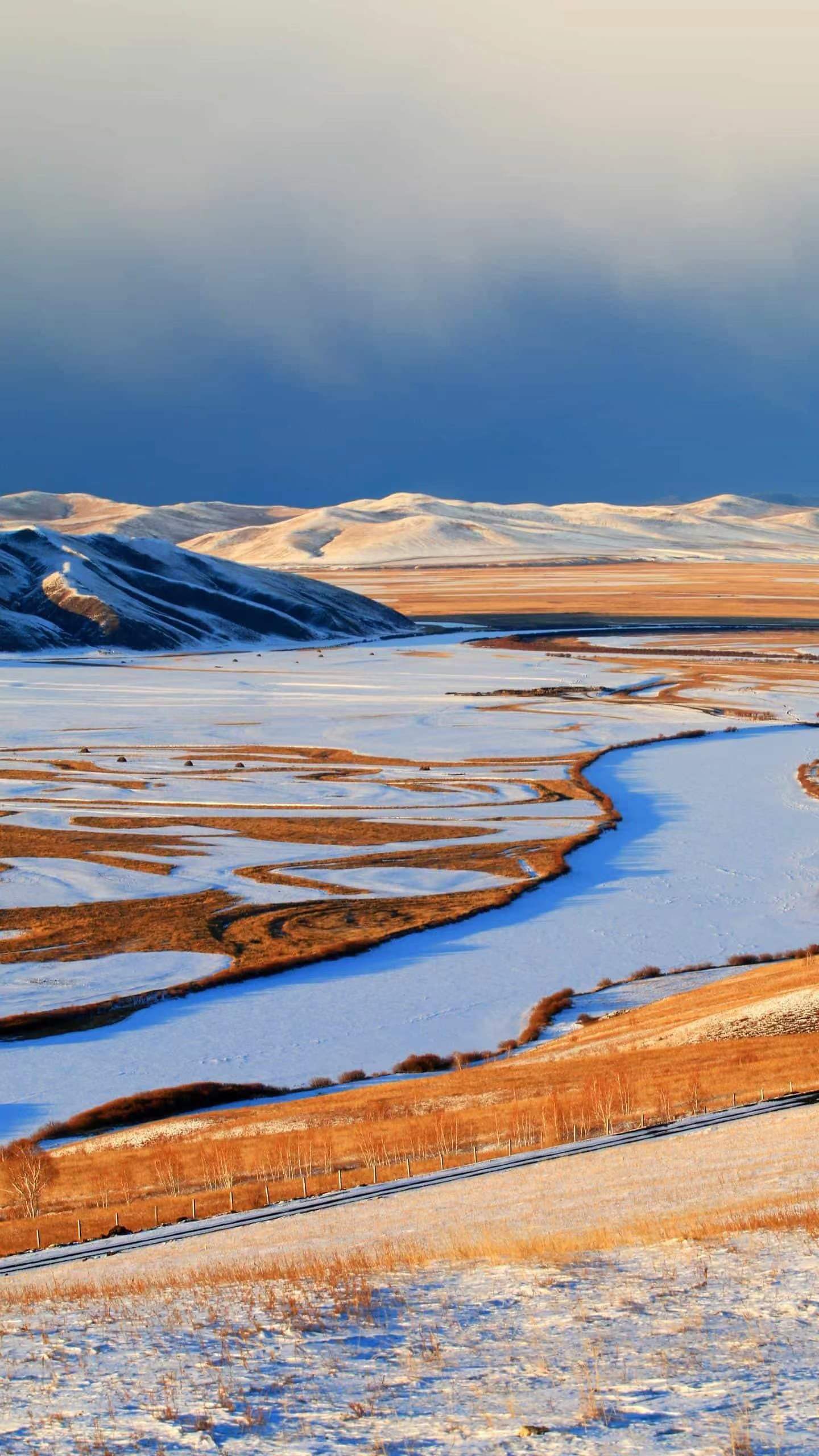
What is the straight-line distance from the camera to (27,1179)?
69.6 ft

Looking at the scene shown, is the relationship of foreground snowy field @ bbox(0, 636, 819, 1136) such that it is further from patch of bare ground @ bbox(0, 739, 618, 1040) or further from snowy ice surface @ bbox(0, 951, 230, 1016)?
patch of bare ground @ bbox(0, 739, 618, 1040)

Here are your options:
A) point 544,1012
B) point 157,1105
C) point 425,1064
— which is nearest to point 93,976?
point 157,1105

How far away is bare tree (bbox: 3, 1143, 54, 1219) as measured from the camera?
68.5ft

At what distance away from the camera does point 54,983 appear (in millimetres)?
33875

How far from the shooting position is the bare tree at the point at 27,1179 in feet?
68.5

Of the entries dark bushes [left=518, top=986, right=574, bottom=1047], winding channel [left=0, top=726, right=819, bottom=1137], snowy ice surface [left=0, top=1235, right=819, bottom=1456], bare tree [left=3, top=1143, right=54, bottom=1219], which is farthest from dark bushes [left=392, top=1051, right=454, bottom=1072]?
snowy ice surface [left=0, top=1235, right=819, bottom=1456]

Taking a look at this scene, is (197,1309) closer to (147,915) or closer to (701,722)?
(147,915)

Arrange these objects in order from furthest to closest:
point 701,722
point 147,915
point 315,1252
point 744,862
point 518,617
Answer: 1. point 518,617
2. point 701,722
3. point 744,862
4. point 147,915
5. point 315,1252

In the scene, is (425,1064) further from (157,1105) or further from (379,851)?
(379,851)

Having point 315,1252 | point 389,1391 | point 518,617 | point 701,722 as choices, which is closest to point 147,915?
point 315,1252

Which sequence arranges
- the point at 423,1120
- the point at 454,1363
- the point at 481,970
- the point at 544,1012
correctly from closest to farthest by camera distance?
the point at 454,1363 → the point at 423,1120 → the point at 544,1012 → the point at 481,970

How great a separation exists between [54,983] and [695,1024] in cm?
1572

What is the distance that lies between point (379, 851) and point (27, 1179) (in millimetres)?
26942

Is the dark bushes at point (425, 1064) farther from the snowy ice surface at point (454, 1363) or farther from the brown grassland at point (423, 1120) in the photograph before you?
the snowy ice surface at point (454, 1363)
